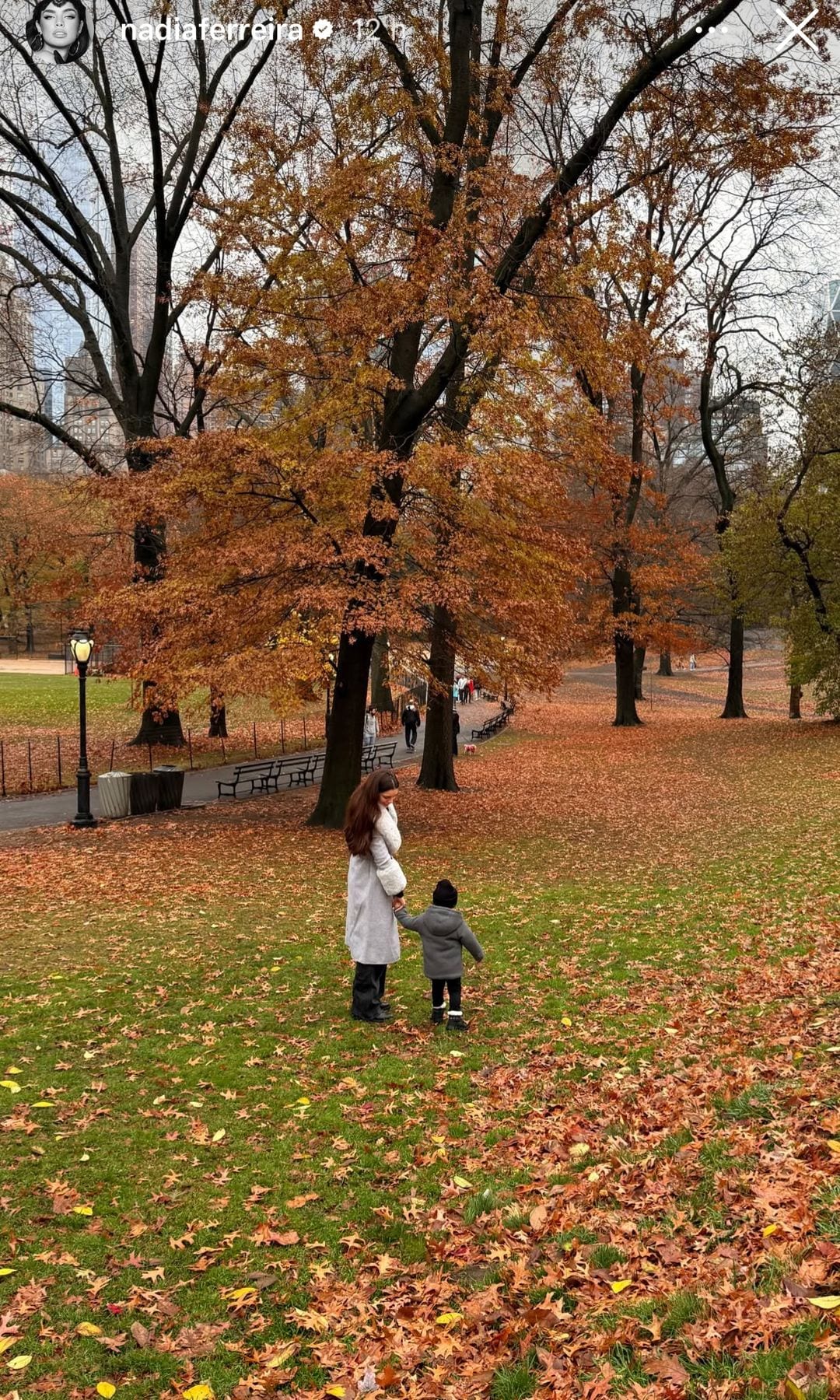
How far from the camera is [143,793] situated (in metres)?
18.9

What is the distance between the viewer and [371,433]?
2089cm

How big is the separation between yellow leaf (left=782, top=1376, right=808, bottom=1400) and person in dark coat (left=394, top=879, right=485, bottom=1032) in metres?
4.22

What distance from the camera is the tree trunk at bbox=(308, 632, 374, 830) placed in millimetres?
16312

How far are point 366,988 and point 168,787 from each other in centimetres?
1274

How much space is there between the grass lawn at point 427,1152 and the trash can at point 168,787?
7212 mm

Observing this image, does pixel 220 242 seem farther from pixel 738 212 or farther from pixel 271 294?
pixel 738 212

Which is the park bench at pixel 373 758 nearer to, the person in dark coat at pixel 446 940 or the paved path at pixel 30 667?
the person in dark coat at pixel 446 940

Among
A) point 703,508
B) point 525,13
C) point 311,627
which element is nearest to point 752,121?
point 525,13

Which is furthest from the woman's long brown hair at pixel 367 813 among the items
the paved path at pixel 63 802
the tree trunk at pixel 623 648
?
the tree trunk at pixel 623 648

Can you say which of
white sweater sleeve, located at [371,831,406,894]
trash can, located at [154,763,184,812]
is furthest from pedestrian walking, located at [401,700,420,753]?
white sweater sleeve, located at [371,831,406,894]

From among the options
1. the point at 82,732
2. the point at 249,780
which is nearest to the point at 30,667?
the point at 249,780

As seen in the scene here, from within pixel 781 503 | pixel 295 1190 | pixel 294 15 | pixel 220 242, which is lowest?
pixel 295 1190

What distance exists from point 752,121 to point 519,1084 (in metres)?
13.0

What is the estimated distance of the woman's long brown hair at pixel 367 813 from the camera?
275 inches
